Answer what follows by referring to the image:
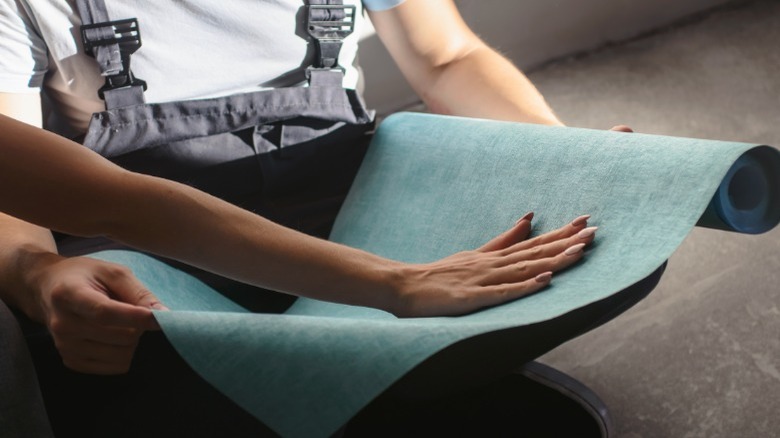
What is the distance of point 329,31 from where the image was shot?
1420 millimetres

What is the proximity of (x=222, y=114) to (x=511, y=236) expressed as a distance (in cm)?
48

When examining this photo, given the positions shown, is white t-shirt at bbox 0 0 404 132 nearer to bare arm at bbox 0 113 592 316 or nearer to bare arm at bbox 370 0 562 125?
bare arm at bbox 370 0 562 125

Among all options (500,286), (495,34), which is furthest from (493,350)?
(495,34)

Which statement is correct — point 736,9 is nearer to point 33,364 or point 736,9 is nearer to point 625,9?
point 625,9

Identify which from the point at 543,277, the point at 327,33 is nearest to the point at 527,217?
the point at 543,277

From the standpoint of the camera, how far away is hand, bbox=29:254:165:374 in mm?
902

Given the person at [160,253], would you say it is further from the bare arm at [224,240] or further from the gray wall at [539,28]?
the gray wall at [539,28]

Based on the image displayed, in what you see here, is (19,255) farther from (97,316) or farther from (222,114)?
(222,114)

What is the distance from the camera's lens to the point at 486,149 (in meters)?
1.30

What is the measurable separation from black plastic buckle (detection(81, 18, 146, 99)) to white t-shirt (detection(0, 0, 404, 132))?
2 cm

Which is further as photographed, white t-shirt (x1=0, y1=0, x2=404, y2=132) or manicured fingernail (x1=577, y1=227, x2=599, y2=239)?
white t-shirt (x1=0, y1=0, x2=404, y2=132)

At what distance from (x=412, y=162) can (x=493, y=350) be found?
20.7 inches

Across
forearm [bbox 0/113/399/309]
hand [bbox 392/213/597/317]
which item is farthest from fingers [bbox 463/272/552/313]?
forearm [bbox 0/113/399/309]

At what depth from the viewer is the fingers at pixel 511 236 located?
1.10 metres
